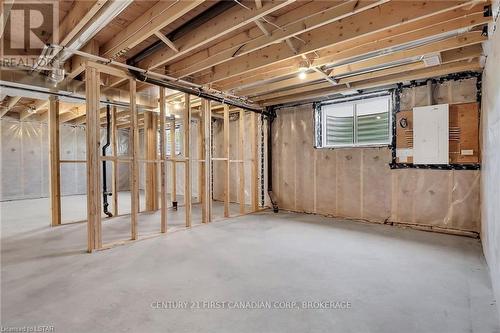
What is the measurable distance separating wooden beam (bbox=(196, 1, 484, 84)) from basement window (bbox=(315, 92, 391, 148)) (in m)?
2.28

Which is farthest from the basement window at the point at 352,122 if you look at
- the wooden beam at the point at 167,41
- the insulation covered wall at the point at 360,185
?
the wooden beam at the point at 167,41

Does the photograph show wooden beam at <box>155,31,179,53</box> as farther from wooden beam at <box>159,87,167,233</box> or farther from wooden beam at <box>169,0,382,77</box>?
wooden beam at <box>159,87,167,233</box>

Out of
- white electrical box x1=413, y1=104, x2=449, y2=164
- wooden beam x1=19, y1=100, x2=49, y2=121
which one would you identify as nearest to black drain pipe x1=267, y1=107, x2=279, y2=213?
white electrical box x1=413, y1=104, x2=449, y2=164

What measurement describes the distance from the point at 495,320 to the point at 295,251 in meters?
1.86

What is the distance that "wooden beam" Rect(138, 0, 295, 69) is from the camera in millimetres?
2279

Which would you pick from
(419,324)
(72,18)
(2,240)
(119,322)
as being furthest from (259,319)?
(2,240)

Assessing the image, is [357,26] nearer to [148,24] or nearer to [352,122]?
[148,24]

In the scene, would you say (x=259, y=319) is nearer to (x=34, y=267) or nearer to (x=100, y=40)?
(x=34, y=267)

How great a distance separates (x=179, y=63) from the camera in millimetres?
3900

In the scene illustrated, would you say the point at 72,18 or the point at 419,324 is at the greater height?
the point at 72,18

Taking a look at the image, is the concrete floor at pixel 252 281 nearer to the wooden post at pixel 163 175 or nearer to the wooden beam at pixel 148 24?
the wooden post at pixel 163 175

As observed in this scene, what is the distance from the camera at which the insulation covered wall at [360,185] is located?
13.3 feet

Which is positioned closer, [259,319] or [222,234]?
[259,319]

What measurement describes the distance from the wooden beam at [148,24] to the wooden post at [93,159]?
42 centimetres
